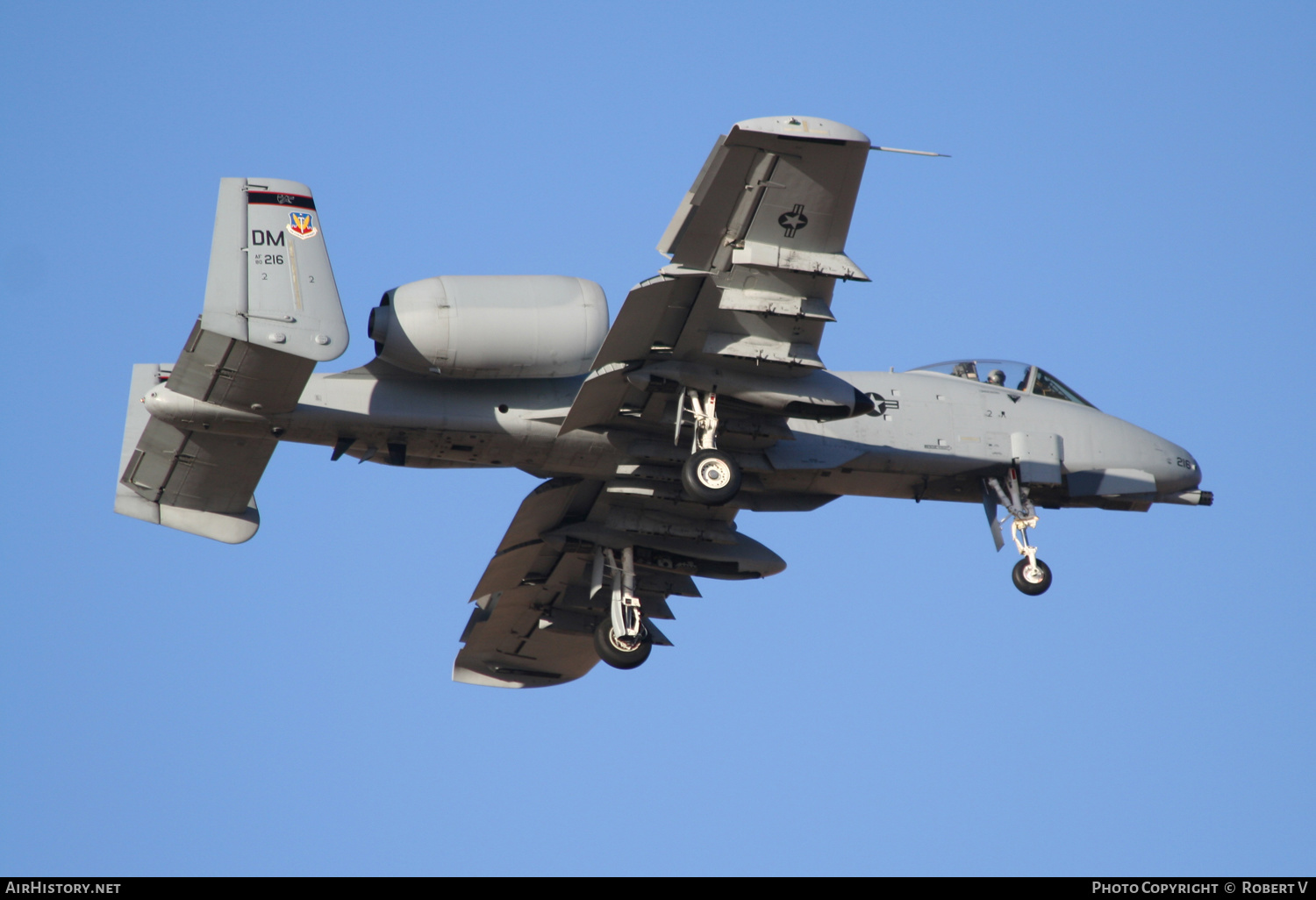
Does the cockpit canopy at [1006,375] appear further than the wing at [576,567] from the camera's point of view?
Yes

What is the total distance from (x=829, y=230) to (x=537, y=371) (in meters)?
4.36

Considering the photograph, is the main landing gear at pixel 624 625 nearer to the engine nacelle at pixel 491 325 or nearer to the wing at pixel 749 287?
the wing at pixel 749 287

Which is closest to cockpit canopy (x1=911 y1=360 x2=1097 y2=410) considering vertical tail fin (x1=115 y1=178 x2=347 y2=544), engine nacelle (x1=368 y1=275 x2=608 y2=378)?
engine nacelle (x1=368 y1=275 x2=608 y2=378)

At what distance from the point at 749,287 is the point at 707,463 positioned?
2.76 metres

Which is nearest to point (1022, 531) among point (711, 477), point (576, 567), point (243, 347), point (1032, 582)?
point (1032, 582)

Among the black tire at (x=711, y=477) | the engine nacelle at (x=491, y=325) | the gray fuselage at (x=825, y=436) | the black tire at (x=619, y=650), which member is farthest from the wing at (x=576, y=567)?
the engine nacelle at (x=491, y=325)

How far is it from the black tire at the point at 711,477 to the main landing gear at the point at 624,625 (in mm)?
4221

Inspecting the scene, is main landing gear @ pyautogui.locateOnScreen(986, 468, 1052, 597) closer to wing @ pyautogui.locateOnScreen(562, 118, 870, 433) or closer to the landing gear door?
the landing gear door

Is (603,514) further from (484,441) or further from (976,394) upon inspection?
(976,394)

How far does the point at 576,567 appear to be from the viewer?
26594mm

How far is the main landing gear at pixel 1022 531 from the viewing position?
23438 millimetres

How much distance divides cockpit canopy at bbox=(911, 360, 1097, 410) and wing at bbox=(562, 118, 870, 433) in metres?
4.35

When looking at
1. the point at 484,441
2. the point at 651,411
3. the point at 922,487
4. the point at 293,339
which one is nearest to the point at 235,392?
the point at 293,339

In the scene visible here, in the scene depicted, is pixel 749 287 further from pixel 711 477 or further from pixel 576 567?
pixel 576 567
